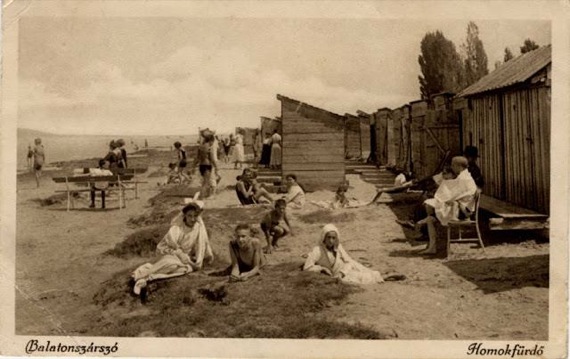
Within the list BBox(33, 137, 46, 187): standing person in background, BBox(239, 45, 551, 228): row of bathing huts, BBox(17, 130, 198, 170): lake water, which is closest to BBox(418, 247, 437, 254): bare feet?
BBox(239, 45, 551, 228): row of bathing huts

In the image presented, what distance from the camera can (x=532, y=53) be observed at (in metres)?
5.61

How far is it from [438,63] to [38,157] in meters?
3.96

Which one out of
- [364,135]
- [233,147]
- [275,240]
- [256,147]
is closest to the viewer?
[275,240]

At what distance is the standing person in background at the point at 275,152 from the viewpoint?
19.8 feet

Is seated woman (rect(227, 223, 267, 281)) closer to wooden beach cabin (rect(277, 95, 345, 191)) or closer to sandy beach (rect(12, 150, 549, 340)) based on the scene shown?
sandy beach (rect(12, 150, 549, 340))

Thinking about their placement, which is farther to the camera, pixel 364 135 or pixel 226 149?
pixel 364 135

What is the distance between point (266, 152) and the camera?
6047mm

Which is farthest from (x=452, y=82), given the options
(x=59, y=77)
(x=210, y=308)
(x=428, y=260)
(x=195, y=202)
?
(x=59, y=77)

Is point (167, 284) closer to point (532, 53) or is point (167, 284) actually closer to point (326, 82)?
point (326, 82)

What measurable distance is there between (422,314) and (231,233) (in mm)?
1953

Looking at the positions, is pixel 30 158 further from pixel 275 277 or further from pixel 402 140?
pixel 402 140

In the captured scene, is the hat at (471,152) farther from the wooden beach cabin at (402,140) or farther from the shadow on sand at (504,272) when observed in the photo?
the shadow on sand at (504,272)

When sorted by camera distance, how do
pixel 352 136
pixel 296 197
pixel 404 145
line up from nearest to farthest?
1. pixel 296 197
2. pixel 352 136
3. pixel 404 145

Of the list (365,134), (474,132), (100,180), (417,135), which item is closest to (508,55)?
(474,132)
